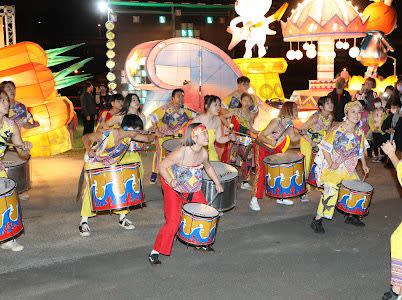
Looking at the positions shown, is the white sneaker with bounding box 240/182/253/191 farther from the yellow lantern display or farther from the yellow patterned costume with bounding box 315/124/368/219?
the yellow lantern display

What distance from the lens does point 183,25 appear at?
51.9ft

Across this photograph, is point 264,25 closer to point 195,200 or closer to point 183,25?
point 183,25

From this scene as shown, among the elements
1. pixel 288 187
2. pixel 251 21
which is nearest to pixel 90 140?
pixel 288 187

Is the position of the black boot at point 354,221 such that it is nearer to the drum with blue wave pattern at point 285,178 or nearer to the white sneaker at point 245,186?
the drum with blue wave pattern at point 285,178

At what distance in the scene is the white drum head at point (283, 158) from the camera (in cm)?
641

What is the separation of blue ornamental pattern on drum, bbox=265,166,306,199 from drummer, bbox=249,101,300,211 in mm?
522

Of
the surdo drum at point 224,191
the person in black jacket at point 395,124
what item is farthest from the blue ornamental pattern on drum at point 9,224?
the person in black jacket at point 395,124

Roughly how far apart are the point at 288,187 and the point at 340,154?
2.64 ft

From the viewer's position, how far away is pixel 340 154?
18.5ft

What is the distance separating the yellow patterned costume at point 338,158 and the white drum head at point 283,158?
1.94 ft

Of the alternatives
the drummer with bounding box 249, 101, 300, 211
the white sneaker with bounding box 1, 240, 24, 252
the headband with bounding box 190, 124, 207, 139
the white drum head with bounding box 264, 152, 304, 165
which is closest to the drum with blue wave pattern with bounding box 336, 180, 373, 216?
the white drum head with bounding box 264, 152, 304, 165

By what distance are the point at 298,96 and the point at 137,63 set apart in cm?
497

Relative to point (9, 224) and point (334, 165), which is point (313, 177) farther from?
point (9, 224)

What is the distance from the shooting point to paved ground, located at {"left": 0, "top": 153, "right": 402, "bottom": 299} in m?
4.36
